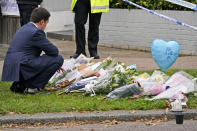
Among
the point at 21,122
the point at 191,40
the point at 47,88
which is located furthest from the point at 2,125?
the point at 191,40

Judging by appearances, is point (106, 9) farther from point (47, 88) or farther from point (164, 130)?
point (164, 130)

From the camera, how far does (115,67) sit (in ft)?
28.1

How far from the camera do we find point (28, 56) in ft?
26.3

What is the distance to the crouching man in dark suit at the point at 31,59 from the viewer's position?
26.1 feet

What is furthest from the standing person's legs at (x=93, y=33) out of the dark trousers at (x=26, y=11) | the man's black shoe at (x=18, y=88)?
the man's black shoe at (x=18, y=88)

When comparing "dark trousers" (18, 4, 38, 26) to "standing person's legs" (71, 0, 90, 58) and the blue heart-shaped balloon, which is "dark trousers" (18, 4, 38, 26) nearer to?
"standing person's legs" (71, 0, 90, 58)

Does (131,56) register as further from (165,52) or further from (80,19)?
(165,52)

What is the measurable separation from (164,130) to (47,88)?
8.97 ft

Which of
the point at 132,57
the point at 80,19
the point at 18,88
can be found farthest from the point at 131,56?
the point at 18,88

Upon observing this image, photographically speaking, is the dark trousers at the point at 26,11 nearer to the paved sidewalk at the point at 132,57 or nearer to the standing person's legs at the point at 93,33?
the standing person's legs at the point at 93,33

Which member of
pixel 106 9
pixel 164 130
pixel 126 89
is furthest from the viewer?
pixel 106 9

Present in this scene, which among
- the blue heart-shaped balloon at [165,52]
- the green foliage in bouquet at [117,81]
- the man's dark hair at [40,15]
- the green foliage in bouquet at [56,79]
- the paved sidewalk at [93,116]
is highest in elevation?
the man's dark hair at [40,15]

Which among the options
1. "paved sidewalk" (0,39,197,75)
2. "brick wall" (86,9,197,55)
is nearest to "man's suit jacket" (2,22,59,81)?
"paved sidewalk" (0,39,197,75)

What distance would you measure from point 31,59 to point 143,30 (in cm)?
554
